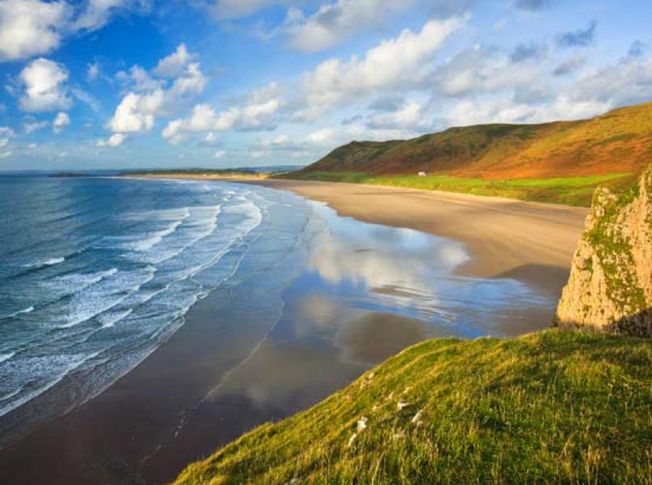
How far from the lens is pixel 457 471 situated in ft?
14.3

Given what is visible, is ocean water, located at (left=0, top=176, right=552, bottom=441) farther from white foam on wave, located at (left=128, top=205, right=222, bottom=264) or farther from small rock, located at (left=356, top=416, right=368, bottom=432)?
small rock, located at (left=356, top=416, right=368, bottom=432)

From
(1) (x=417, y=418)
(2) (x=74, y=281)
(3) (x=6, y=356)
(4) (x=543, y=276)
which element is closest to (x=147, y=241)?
(2) (x=74, y=281)

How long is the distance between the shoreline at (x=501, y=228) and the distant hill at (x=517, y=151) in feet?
73.8

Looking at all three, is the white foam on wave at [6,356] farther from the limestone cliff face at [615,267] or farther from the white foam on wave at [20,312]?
the limestone cliff face at [615,267]

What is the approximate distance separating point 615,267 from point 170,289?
19487 millimetres

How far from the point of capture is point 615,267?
10180mm

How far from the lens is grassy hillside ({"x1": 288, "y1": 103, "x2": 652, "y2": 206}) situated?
6731 centimetres

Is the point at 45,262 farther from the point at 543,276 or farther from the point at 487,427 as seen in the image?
the point at 487,427

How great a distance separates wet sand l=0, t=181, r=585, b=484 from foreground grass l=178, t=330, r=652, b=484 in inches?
121

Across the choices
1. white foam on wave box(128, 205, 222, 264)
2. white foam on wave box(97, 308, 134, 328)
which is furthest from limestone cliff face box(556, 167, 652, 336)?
white foam on wave box(128, 205, 222, 264)

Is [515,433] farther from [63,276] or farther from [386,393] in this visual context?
[63,276]

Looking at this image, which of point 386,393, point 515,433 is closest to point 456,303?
point 386,393

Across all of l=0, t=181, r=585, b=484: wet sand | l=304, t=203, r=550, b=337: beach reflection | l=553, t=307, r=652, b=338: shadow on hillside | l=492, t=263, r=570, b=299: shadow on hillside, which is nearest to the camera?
l=553, t=307, r=652, b=338: shadow on hillside

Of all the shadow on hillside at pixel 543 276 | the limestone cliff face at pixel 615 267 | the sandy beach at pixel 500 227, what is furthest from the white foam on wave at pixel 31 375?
the sandy beach at pixel 500 227
